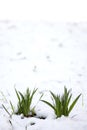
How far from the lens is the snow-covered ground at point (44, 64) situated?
2125 millimetres

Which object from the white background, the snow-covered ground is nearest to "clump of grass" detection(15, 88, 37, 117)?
the snow-covered ground

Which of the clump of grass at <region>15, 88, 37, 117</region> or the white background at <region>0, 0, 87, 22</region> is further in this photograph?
the white background at <region>0, 0, 87, 22</region>

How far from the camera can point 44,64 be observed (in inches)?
184

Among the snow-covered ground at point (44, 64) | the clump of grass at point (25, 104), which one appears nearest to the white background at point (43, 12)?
the snow-covered ground at point (44, 64)

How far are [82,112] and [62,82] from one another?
1.26 metres

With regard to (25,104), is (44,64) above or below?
below

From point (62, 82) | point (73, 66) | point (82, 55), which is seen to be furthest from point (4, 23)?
point (62, 82)

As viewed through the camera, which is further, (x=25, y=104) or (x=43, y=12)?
(x=43, y=12)

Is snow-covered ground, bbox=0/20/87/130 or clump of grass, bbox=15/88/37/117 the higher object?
clump of grass, bbox=15/88/37/117

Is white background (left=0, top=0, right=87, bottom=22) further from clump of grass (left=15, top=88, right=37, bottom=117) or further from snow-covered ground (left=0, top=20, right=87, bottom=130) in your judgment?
clump of grass (left=15, top=88, right=37, bottom=117)

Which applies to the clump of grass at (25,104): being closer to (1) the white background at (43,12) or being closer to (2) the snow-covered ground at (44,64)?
(2) the snow-covered ground at (44,64)

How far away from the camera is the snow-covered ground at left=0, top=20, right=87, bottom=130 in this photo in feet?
6.97

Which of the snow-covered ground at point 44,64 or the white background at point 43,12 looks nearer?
the snow-covered ground at point 44,64

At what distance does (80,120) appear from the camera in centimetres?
216
